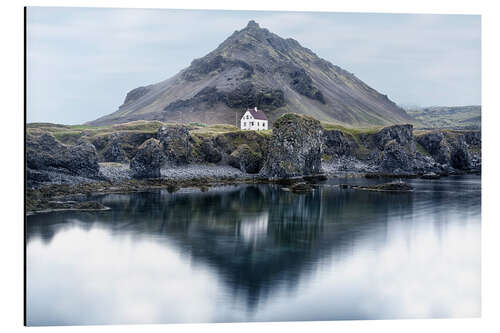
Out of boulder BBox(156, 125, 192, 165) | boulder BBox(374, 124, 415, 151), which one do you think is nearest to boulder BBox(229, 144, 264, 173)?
boulder BBox(156, 125, 192, 165)

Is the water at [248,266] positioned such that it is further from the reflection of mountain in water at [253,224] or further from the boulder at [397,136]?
the boulder at [397,136]

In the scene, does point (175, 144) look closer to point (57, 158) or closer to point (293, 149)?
point (293, 149)

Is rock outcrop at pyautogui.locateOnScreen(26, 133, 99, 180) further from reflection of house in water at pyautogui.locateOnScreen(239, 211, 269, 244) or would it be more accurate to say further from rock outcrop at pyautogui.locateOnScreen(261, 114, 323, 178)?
rock outcrop at pyautogui.locateOnScreen(261, 114, 323, 178)

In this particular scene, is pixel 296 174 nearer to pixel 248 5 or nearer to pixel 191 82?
pixel 248 5

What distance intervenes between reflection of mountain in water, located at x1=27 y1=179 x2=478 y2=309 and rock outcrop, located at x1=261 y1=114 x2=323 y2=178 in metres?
9.06

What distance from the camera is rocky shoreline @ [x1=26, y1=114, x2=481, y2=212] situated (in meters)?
29.1

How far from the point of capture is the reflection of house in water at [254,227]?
18.0 meters

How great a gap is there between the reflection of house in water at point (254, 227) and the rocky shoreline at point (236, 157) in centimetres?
828

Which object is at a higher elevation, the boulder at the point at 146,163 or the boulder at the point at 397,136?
the boulder at the point at 397,136

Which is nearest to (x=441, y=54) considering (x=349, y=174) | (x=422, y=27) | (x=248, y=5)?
(x=422, y=27)

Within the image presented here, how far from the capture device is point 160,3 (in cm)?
1324

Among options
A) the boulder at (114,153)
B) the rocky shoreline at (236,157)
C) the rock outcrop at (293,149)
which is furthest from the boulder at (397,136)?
the boulder at (114,153)

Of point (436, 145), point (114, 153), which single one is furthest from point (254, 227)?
point (436, 145)

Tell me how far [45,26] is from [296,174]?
27671 mm
